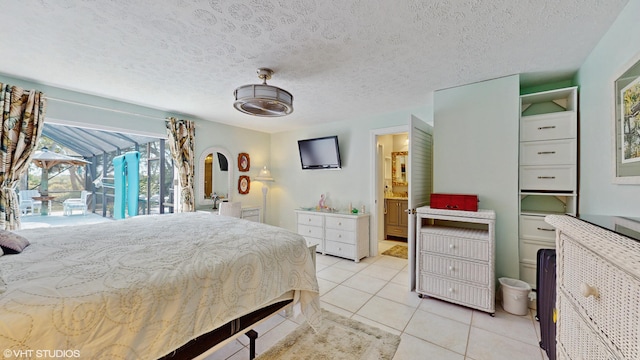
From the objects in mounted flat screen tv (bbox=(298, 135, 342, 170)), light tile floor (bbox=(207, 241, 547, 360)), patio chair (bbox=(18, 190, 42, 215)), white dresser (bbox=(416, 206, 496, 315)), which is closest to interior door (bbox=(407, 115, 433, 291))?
white dresser (bbox=(416, 206, 496, 315))

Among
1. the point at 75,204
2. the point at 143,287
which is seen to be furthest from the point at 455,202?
the point at 75,204

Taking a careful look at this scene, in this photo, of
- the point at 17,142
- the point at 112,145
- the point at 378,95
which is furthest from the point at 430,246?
the point at 112,145

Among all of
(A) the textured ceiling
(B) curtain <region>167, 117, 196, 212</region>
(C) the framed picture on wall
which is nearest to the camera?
(C) the framed picture on wall

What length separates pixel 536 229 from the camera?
242cm

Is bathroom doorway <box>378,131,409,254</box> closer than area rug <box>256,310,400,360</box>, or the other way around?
area rug <box>256,310,400,360</box>

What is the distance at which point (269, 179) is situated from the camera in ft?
16.8

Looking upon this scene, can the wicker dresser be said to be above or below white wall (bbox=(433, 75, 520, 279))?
below

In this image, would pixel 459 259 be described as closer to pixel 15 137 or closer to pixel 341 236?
pixel 341 236

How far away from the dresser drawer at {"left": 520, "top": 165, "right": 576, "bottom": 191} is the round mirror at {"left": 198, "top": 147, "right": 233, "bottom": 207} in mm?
4414

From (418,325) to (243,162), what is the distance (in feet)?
13.1

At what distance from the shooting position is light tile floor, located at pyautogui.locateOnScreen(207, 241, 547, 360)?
1.83 m

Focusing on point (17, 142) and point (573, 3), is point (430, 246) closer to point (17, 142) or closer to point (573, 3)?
point (573, 3)

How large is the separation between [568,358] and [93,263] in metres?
2.24

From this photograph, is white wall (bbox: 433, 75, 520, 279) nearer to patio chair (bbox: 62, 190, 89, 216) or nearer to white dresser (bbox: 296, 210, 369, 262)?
white dresser (bbox: 296, 210, 369, 262)
